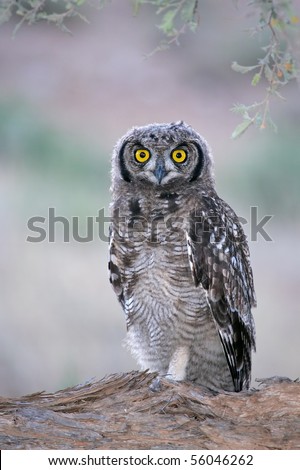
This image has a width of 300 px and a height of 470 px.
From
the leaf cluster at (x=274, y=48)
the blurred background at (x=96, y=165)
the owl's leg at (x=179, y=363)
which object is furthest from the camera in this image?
the blurred background at (x=96, y=165)

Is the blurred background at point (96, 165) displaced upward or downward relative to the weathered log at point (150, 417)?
upward

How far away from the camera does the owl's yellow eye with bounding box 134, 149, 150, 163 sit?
10.3ft

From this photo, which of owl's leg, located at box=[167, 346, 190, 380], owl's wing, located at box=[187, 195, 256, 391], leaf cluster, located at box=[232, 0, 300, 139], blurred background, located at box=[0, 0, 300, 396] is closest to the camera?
leaf cluster, located at box=[232, 0, 300, 139]

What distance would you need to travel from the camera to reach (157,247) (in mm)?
3053

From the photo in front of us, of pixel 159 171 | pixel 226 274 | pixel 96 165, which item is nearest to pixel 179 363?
pixel 226 274

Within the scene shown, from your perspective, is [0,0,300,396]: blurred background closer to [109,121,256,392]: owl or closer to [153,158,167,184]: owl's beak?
[109,121,256,392]: owl

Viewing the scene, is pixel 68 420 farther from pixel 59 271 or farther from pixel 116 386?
pixel 59 271

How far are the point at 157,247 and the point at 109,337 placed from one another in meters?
2.09

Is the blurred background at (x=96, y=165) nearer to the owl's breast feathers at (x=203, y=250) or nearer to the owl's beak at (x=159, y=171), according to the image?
the owl's breast feathers at (x=203, y=250)

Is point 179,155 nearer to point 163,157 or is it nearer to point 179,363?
point 163,157

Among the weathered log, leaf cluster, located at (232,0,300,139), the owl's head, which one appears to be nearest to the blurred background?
the owl's head

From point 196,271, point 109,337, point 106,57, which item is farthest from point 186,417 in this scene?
point 106,57

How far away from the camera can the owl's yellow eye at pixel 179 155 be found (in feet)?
10.2

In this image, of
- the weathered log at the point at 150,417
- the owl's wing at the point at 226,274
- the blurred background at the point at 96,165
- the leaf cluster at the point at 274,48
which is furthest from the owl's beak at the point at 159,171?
the blurred background at the point at 96,165
